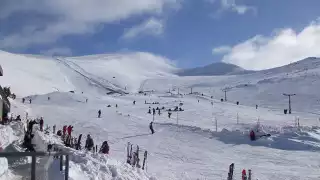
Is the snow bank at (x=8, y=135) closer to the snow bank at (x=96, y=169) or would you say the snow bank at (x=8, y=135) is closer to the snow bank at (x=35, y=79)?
the snow bank at (x=96, y=169)

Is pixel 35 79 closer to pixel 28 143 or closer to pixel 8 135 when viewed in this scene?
pixel 8 135

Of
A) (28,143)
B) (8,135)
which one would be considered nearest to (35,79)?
(8,135)

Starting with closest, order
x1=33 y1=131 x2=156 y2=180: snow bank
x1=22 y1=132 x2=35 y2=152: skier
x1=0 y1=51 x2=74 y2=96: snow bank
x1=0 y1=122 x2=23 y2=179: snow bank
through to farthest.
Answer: x1=0 y1=122 x2=23 y2=179: snow bank → x1=33 y1=131 x2=156 y2=180: snow bank → x1=22 y1=132 x2=35 y2=152: skier → x1=0 y1=51 x2=74 y2=96: snow bank

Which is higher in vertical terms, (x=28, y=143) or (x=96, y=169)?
(x=28, y=143)

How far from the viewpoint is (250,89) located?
375 ft

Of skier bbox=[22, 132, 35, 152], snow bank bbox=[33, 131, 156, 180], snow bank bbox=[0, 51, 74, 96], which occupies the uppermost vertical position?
snow bank bbox=[0, 51, 74, 96]

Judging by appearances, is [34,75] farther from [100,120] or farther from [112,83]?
[100,120]

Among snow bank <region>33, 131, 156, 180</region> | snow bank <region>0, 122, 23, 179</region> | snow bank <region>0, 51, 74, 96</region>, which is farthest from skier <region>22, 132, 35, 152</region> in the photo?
snow bank <region>0, 51, 74, 96</region>

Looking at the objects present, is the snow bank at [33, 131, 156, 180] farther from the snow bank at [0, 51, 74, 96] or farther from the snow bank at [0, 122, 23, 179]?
the snow bank at [0, 51, 74, 96]

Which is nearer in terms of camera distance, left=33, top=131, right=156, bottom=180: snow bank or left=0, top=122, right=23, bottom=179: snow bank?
left=0, top=122, right=23, bottom=179: snow bank

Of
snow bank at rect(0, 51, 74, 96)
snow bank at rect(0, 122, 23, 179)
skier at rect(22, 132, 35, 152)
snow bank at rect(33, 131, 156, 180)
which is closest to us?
snow bank at rect(0, 122, 23, 179)

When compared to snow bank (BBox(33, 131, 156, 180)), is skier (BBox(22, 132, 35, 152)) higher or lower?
higher

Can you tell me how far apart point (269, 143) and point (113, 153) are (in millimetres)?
11099

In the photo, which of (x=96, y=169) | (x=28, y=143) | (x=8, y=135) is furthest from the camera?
(x=8, y=135)
